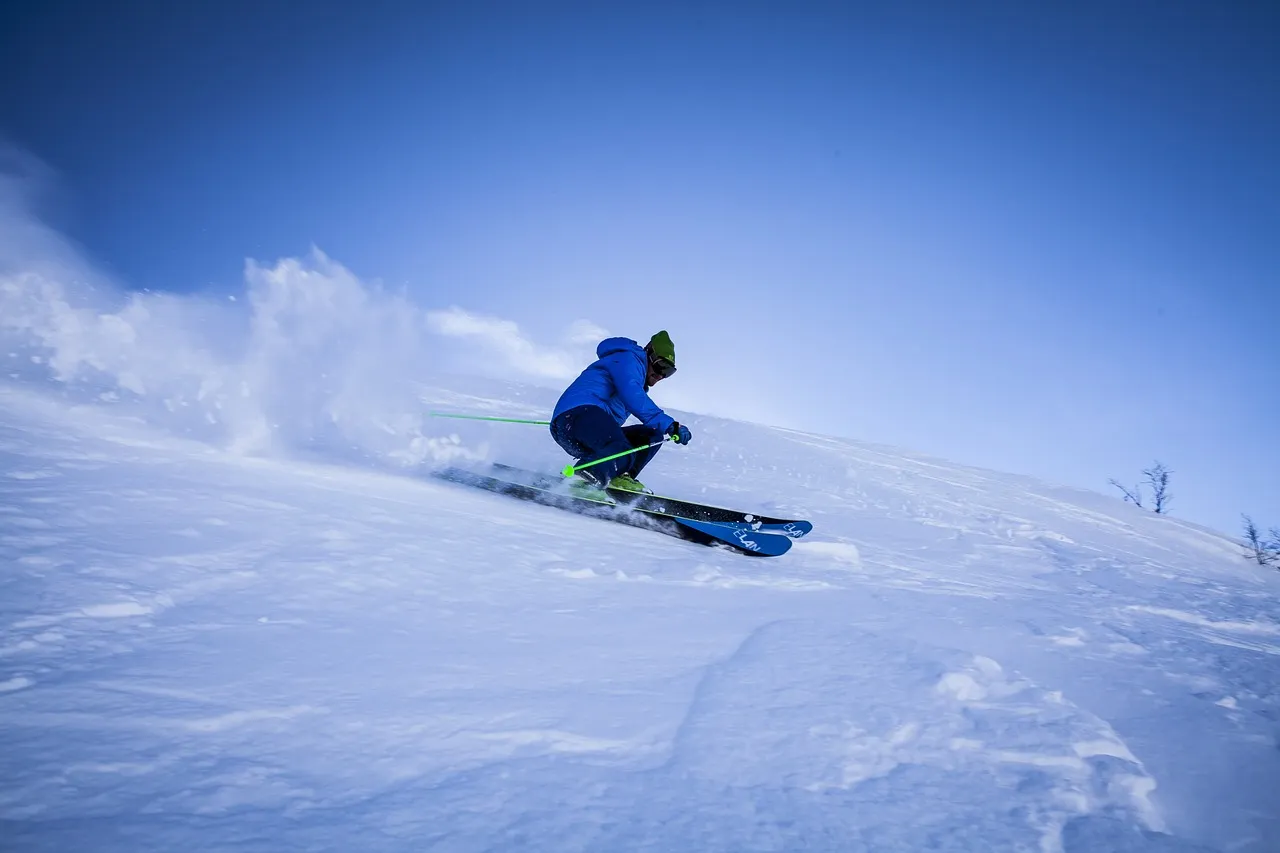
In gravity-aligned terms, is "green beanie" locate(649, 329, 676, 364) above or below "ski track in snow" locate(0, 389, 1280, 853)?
above

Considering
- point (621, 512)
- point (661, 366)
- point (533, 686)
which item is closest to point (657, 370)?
point (661, 366)

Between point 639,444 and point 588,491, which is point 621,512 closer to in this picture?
point 588,491

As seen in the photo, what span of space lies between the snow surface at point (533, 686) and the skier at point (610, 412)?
115 centimetres

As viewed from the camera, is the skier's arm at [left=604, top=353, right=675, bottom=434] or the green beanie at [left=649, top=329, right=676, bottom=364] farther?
the green beanie at [left=649, top=329, right=676, bottom=364]

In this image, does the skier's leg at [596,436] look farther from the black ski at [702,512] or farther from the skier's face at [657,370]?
the skier's face at [657,370]

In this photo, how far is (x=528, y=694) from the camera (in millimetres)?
1596

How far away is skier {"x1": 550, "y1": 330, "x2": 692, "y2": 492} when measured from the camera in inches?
204

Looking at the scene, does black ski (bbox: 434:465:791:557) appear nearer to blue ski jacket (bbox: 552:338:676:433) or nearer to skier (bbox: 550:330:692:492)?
skier (bbox: 550:330:692:492)

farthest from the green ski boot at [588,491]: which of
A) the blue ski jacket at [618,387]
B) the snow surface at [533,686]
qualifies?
the snow surface at [533,686]

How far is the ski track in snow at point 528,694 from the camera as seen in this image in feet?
3.59

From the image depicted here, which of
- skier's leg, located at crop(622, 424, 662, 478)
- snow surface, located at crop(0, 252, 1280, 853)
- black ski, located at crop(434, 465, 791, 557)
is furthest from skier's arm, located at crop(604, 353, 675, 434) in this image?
snow surface, located at crop(0, 252, 1280, 853)

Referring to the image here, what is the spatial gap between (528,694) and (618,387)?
3873 millimetres

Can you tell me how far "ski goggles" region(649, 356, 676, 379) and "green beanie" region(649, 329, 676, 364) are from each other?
0.04 meters

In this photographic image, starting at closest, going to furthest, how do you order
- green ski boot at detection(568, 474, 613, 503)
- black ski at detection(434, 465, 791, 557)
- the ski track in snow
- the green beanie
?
1. the ski track in snow
2. black ski at detection(434, 465, 791, 557)
3. green ski boot at detection(568, 474, 613, 503)
4. the green beanie
